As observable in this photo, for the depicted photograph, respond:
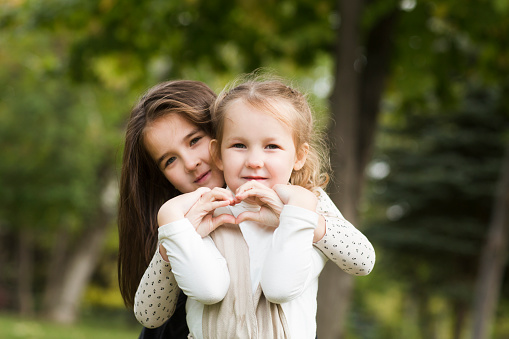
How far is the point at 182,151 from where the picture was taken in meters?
2.04

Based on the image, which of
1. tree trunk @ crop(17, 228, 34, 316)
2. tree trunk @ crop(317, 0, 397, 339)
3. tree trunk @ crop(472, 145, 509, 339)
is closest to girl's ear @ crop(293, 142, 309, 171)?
tree trunk @ crop(317, 0, 397, 339)

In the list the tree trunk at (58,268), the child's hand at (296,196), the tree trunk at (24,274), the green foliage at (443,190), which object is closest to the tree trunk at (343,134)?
the child's hand at (296,196)

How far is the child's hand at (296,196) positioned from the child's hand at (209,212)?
0.47 ft

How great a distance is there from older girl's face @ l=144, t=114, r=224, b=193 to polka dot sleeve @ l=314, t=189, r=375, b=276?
42 centimetres

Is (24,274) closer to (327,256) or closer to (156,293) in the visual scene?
(156,293)

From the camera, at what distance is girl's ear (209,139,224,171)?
1.98 meters

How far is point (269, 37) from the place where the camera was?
6645 mm

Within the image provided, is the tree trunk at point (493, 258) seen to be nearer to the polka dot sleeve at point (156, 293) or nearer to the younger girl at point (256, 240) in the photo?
the younger girl at point (256, 240)

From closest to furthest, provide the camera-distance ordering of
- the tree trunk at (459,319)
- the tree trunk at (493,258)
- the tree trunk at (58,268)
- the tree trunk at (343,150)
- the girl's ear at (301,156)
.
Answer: the girl's ear at (301,156) → the tree trunk at (343,150) → the tree trunk at (493,258) → the tree trunk at (459,319) → the tree trunk at (58,268)

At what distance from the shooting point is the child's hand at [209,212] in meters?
1.76

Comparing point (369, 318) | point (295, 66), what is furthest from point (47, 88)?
point (369, 318)

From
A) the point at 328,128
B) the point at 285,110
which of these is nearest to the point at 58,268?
the point at 328,128

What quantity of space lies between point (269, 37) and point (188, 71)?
1169 mm

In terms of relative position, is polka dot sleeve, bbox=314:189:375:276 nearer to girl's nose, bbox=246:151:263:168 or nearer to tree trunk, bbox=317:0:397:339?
girl's nose, bbox=246:151:263:168
